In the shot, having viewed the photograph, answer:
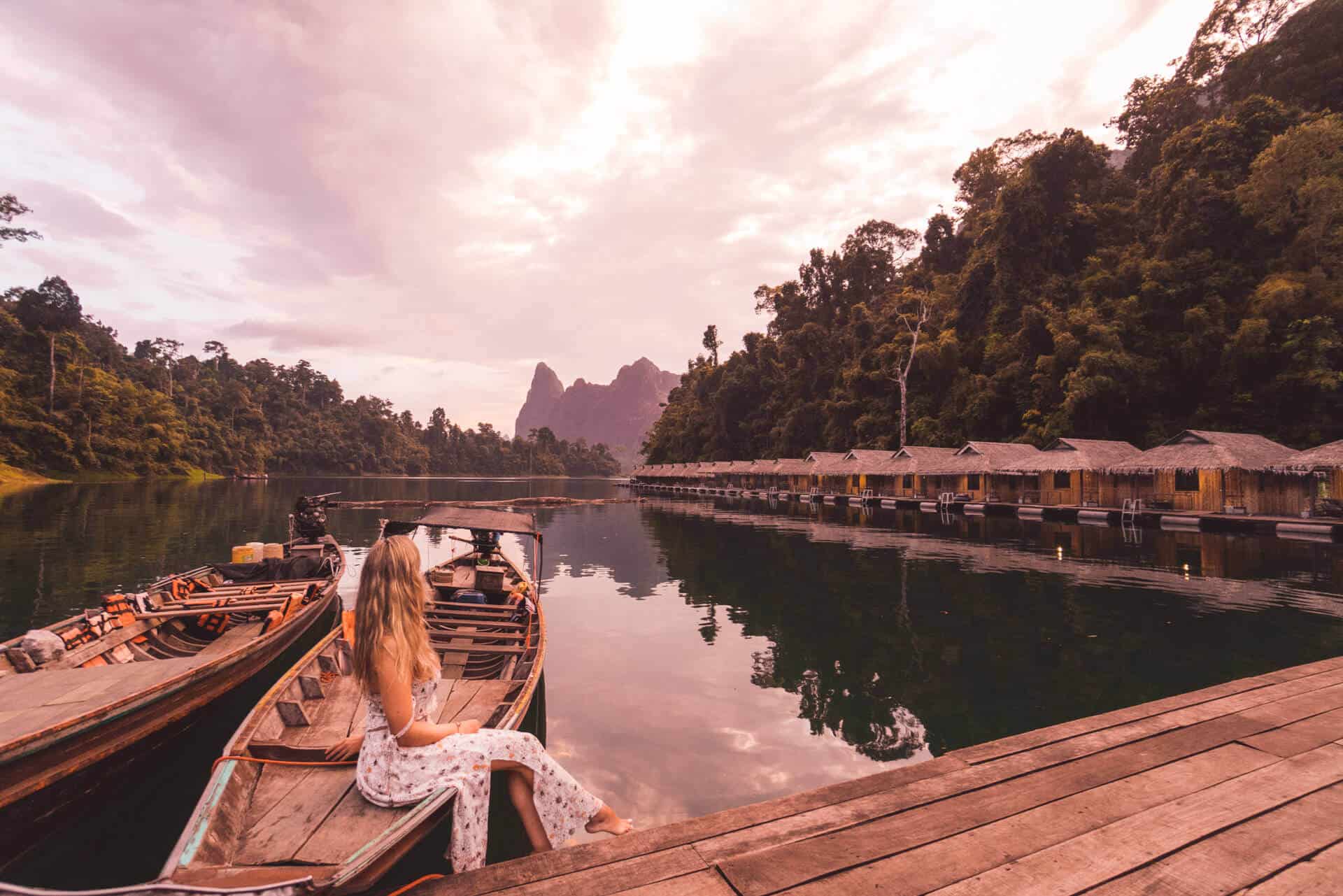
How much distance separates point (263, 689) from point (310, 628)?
2.67 m

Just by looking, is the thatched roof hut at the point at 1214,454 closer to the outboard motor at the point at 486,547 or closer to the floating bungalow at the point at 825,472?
the floating bungalow at the point at 825,472

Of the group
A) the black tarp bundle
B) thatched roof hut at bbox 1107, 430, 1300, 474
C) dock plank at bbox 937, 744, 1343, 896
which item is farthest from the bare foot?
thatched roof hut at bbox 1107, 430, 1300, 474

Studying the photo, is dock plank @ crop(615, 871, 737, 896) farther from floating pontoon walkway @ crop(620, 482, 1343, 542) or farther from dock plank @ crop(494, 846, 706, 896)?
floating pontoon walkway @ crop(620, 482, 1343, 542)

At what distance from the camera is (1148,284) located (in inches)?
1405

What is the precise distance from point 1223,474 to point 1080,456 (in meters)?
5.32

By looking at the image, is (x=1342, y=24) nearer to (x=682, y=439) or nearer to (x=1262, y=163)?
(x=1262, y=163)

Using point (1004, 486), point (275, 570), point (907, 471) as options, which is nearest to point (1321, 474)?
point (1004, 486)

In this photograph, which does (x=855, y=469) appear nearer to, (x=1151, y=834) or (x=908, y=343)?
(x=908, y=343)

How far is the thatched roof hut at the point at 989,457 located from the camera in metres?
34.7

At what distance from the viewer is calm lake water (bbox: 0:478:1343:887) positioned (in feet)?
20.6

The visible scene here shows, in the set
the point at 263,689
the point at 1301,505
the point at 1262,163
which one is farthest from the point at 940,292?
the point at 263,689

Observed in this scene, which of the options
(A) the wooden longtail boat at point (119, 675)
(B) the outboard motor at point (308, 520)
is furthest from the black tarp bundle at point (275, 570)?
(B) the outboard motor at point (308, 520)

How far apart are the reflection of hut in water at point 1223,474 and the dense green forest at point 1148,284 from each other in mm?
5709

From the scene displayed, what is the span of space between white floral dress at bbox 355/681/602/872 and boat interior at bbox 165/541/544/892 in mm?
158
